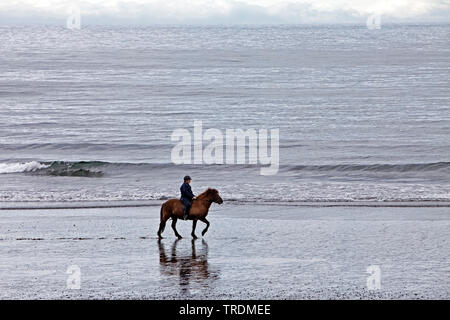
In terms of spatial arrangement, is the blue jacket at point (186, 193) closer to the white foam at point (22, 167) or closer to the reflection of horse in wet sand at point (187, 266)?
the reflection of horse in wet sand at point (187, 266)

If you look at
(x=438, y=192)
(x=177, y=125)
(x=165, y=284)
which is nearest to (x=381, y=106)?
(x=177, y=125)

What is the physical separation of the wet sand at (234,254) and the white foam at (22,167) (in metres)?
11.6

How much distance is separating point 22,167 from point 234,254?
2207cm

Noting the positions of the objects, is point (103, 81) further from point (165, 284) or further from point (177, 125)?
point (165, 284)

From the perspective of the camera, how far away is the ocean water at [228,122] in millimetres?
34406

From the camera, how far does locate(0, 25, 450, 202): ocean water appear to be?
34.4m

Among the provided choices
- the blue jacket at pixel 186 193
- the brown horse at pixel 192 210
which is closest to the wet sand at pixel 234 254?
the brown horse at pixel 192 210

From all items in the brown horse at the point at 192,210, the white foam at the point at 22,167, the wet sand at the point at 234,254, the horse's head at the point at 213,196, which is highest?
the horse's head at the point at 213,196

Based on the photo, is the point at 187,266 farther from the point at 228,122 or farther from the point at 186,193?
the point at 228,122

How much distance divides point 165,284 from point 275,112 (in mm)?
47686

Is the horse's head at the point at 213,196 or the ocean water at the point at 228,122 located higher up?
the horse's head at the point at 213,196

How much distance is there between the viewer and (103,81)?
284 feet

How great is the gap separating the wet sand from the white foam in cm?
1162

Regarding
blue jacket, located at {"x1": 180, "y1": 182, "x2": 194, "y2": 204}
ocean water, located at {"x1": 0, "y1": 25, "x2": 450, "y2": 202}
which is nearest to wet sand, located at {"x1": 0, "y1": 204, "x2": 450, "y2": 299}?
blue jacket, located at {"x1": 180, "y1": 182, "x2": 194, "y2": 204}
